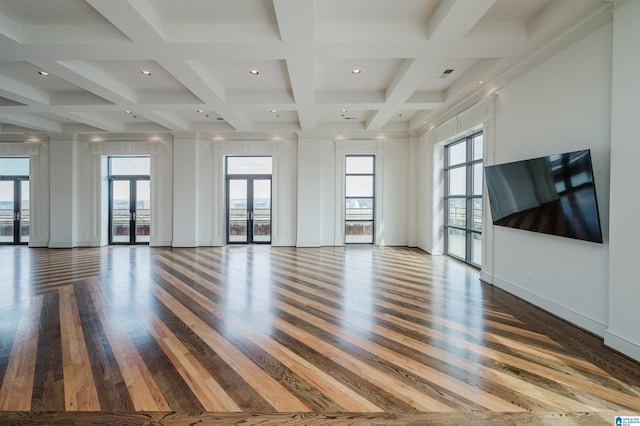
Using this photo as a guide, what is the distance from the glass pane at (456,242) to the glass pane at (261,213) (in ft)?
17.4

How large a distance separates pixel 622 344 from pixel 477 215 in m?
3.55

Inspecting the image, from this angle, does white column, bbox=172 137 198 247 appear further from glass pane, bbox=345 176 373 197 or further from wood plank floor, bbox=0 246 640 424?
glass pane, bbox=345 176 373 197

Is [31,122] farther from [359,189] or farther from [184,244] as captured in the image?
[359,189]

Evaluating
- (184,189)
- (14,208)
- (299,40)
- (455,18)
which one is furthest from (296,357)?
(14,208)

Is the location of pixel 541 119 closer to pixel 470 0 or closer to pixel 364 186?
pixel 470 0

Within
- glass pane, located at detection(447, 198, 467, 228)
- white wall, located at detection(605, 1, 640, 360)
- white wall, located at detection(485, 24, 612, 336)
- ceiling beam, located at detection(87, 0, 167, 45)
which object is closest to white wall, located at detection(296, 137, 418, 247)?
glass pane, located at detection(447, 198, 467, 228)

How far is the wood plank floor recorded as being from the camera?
1.95 m

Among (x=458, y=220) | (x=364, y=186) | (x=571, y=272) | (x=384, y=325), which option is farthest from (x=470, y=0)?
(x=364, y=186)

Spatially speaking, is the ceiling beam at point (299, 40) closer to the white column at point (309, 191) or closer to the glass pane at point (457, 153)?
the white column at point (309, 191)

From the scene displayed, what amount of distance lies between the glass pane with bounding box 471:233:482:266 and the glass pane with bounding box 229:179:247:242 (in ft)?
21.1

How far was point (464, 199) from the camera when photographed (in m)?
6.49

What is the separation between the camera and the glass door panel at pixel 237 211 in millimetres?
9055

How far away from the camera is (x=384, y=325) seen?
322 cm

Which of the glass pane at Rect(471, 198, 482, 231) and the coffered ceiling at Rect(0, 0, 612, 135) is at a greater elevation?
the coffered ceiling at Rect(0, 0, 612, 135)
